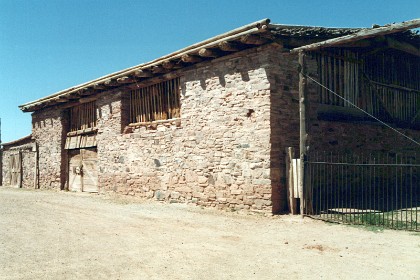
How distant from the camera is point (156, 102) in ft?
36.6

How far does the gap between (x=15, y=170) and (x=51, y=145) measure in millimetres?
4264

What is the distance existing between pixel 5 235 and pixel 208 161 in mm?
4739

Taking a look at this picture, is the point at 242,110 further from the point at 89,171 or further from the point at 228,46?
the point at 89,171

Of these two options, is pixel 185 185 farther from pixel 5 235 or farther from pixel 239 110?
pixel 5 235

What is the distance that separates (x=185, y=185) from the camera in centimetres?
977

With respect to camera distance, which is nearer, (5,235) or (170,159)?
(5,235)

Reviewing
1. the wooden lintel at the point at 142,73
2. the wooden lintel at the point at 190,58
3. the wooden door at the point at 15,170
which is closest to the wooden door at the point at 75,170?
the wooden door at the point at 15,170

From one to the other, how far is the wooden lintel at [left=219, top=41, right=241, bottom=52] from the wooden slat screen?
744 centimetres

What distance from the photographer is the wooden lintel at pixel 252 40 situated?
303 inches

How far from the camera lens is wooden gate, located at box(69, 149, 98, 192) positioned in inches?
541

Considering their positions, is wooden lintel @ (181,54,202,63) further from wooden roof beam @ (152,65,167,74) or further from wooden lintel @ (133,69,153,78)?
wooden lintel @ (133,69,153,78)

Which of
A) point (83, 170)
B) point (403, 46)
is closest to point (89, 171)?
point (83, 170)

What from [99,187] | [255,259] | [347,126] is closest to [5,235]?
[255,259]

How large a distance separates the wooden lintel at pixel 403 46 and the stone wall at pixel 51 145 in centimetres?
1260
